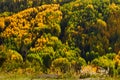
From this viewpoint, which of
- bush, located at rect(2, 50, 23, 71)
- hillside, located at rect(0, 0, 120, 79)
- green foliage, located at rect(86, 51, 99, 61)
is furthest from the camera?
hillside, located at rect(0, 0, 120, 79)

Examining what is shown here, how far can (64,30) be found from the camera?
287 feet

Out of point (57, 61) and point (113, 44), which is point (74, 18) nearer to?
point (113, 44)

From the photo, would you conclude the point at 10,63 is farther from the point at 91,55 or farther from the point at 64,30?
the point at 64,30

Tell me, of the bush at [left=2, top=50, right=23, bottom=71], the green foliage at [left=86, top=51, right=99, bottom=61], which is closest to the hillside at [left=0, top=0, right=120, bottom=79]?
the green foliage at [left=86, top=51, right=99, bottom=61]

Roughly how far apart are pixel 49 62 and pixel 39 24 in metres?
22.1

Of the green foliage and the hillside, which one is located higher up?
the hillside

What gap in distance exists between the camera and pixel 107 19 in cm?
8675

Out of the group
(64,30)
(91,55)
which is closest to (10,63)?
(91,55)

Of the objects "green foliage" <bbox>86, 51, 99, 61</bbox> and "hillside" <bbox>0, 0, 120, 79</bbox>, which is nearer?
"green foliage" <bbox>86, 51, 99, 61</bbox>

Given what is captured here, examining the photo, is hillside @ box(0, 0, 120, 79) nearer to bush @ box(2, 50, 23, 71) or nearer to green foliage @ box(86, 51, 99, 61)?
green foliage @ box(86, 51, 99, 61)

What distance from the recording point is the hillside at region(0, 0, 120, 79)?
77812 millimetres

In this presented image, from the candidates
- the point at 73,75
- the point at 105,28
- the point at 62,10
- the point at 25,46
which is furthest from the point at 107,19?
the point at 73,75

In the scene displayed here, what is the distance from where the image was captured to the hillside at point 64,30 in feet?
255

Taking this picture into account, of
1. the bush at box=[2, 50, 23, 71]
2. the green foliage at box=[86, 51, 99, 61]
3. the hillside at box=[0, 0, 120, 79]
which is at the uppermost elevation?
the bush at box=[2, 50, 23, 71]
